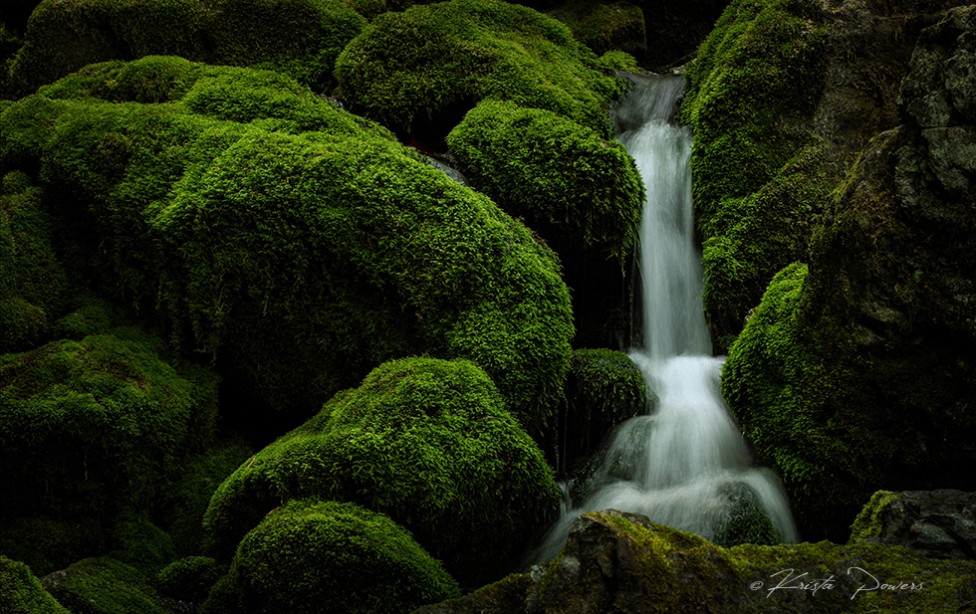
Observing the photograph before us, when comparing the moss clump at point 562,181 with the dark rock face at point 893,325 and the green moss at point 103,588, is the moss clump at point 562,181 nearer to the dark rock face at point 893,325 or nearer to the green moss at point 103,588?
the dark rock face at point 893,325

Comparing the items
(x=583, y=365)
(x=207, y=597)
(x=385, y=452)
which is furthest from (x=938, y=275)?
(x=207, y=597)

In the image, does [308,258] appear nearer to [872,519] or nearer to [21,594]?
[21,594]

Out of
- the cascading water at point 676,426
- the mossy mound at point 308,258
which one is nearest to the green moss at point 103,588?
the mossy mound at point 308,258

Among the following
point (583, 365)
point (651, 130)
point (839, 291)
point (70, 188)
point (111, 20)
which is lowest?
point (583, 365)

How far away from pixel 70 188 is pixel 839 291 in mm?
5893

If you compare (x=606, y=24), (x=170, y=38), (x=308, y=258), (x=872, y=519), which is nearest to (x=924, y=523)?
(x=872, y=519)

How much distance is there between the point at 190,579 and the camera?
222 inches

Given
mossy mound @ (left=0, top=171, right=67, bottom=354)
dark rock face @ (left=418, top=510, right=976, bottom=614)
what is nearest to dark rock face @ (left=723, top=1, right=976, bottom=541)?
dark rock face @ (left=418, top=510, right=976, bottom=614)

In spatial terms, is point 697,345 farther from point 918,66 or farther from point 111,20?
point 111,20

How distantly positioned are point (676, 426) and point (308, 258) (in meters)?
2.96

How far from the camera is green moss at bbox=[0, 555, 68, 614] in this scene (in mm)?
4109

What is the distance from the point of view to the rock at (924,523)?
4.34 metres

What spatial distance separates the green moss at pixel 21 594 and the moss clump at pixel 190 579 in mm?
1305

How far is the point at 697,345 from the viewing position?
817cm
